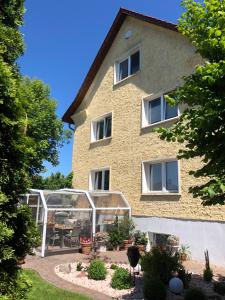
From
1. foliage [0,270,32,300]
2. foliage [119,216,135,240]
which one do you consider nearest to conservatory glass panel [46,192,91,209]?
foliage [119,216,135,240]

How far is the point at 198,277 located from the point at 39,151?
17296 millimetres

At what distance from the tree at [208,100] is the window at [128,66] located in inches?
497

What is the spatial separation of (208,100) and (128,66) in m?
14.5

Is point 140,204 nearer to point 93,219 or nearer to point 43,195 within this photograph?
point 93,219

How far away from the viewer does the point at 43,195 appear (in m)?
14.8

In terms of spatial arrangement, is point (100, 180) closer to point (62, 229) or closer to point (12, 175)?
point (62, 229)

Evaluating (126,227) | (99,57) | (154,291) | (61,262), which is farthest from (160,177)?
(99,57)

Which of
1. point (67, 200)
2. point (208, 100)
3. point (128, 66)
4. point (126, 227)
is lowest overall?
point (126, 227)

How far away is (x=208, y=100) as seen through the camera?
6.18 metres

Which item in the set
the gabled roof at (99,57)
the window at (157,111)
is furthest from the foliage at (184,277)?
the gabled roof at (99,57)

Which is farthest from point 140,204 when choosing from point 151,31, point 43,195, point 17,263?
point 17,263

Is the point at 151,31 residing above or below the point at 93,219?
above

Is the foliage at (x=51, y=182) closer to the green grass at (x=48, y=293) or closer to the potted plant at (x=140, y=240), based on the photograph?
the potted plant at (x=140, y=240)

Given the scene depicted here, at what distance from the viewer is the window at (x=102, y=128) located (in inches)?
819
